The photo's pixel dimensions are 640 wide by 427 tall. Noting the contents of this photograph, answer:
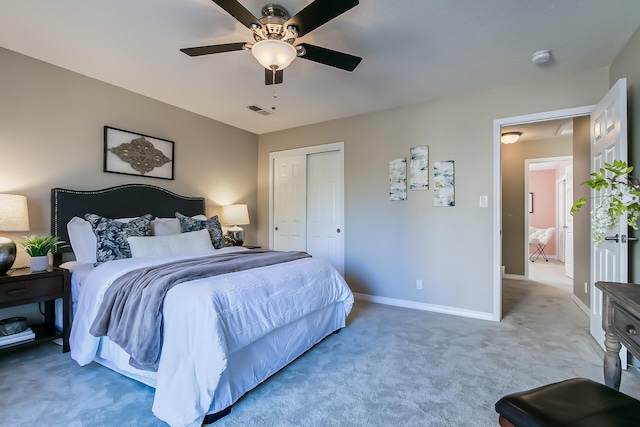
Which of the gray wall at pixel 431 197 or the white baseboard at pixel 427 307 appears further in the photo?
the white baseboard at pixel 427 307

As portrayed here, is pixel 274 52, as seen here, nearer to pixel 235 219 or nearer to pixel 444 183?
pixel 444 183

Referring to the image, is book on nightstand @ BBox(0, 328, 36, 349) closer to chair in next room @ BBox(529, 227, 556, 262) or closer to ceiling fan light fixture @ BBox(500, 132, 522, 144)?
ceiling fan light fixture @ BBox(500, 132, 522, 144)

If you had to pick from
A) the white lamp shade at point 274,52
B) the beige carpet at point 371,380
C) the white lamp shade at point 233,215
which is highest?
the white lamp shade at point 274,52

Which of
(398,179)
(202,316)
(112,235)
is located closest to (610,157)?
(398,179)

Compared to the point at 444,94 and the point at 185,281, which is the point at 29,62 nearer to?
the point at 185,281

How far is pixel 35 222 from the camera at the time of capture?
2742 millimetres

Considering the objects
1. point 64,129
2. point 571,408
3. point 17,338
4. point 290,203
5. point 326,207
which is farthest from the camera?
point 290,203

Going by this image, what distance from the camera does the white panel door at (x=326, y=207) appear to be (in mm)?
4359

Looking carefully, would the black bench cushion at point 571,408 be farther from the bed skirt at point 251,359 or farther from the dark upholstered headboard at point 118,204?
the dark upholstered headboard at point 118,204

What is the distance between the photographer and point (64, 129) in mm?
2924

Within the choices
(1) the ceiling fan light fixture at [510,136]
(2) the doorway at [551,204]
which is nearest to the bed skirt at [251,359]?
(1) the ceiling fan light fixture at [510,136]

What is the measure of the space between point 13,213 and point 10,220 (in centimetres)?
6

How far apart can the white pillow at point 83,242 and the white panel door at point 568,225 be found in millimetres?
7237

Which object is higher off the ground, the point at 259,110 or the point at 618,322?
the point at 259,110
